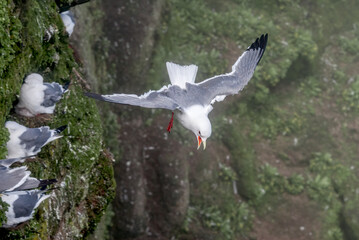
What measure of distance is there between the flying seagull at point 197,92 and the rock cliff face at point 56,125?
107 centimetres

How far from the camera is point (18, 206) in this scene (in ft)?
12.9

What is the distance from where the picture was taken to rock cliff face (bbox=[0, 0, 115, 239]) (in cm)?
433

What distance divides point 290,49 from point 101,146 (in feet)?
26.2

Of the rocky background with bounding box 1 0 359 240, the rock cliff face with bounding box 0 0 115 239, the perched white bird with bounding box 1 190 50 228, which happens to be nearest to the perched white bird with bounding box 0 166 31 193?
the perched white bird with bounding box 1 190 50 228

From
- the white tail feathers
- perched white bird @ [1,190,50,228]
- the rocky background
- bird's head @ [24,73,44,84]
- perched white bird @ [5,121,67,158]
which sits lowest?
perched white bird @ [1,190,50,228]

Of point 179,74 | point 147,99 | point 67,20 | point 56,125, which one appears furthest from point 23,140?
point 67,20

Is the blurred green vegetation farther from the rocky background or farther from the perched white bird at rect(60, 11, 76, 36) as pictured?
the perched white bird at rect(60, 11, 76, 36)

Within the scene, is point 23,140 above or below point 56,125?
below

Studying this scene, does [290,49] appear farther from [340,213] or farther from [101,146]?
[101,146]

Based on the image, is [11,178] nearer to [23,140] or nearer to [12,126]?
[23,140]

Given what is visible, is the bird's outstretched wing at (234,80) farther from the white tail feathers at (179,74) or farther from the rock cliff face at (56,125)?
the rock cliff face at (56,125)

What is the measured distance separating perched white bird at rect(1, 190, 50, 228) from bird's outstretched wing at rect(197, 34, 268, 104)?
233cm

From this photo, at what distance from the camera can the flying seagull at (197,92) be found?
4.98 m

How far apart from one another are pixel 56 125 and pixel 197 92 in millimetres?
1663
